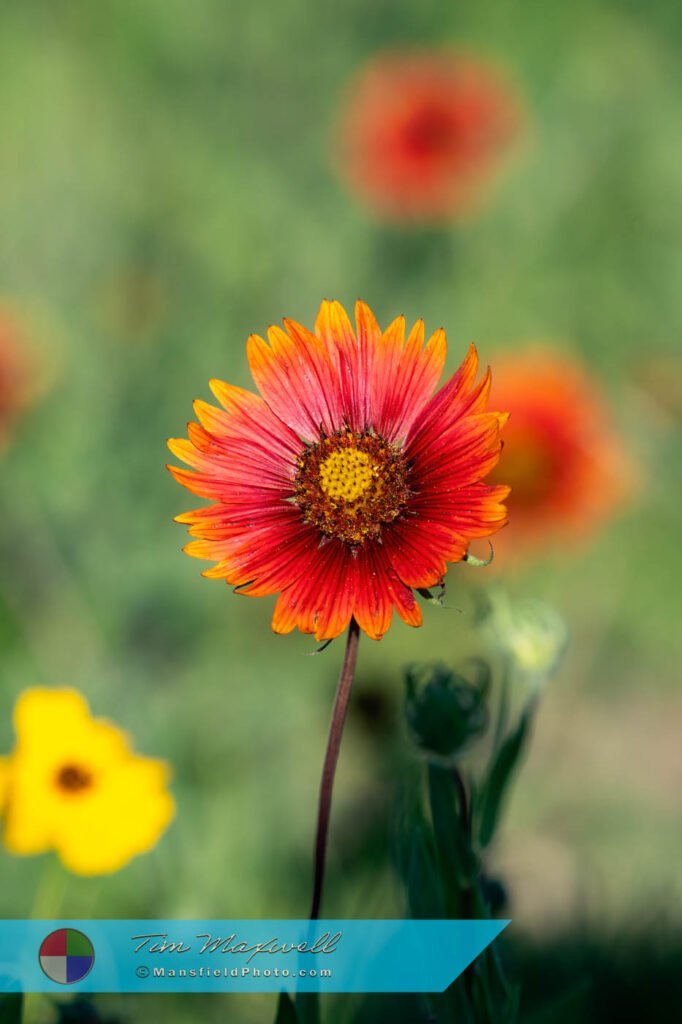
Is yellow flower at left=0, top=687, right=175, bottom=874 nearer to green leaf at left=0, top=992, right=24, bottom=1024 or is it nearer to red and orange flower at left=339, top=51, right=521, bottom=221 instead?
green leaf at left=0, top=992, right=24, bottom=1024

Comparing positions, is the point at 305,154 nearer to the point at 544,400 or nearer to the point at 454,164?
the point at 454,164

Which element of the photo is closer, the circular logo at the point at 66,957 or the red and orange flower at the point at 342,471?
the red and orange flower at the point at 342,471

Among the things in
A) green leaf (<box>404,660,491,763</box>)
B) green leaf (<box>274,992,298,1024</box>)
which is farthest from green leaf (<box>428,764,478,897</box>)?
green leaf (<box>274,992,298,1024</box>)

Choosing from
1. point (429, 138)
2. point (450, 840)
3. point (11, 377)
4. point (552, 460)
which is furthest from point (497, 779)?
point (429, 138)

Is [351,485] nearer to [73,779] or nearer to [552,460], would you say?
[73,779]

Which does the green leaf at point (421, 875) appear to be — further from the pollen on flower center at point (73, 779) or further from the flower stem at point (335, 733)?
the pollen on flower center at point (73, 779)

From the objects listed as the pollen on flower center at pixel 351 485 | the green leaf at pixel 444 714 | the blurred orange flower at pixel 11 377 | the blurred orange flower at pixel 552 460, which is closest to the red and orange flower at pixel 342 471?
→ the pollen on flower center at pixel 351 485

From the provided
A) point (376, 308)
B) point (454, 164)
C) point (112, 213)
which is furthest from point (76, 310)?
point (454, 164)
